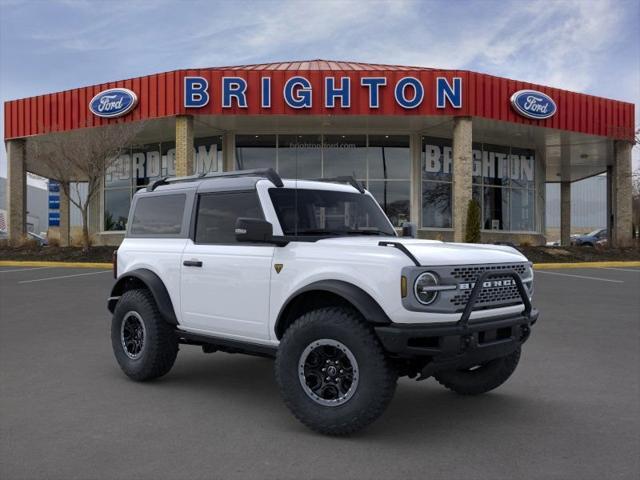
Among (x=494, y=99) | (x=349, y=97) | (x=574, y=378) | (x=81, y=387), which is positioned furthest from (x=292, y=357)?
(x=494, y=99)

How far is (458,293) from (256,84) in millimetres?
18464

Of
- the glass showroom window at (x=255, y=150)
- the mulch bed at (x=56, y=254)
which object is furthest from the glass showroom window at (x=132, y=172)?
the mulch bed at (x=56, y=254)

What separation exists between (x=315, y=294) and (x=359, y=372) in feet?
2.50

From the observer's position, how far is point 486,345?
163 inches

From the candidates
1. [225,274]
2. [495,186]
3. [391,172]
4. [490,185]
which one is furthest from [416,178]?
[225,274]

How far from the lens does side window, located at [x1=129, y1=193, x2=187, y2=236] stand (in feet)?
19.0

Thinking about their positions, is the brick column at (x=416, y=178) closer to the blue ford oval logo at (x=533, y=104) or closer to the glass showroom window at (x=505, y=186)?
the glass showroom window at (x=505, y=186)

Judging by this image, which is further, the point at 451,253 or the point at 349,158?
the point at 349,158

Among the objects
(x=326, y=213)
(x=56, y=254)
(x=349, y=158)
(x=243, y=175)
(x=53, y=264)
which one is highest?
(x=349, y=158)

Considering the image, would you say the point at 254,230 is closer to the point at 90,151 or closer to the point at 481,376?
the point at 481,376

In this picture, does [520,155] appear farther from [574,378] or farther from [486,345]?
[486,345]

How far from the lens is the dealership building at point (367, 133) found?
21266 mm

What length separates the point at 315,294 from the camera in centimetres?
453

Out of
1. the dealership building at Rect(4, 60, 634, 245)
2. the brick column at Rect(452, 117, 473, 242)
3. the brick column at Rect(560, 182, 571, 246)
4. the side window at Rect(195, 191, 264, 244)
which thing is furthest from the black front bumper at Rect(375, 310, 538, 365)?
the brick column at Rect(560, 182, 571, 246)
